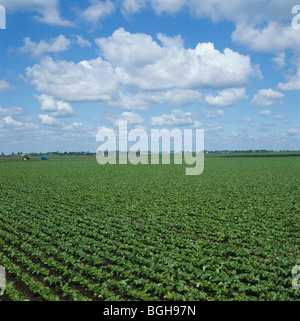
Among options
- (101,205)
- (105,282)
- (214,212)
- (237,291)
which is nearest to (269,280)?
(237,291)

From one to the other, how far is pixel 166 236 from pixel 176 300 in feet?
16.7

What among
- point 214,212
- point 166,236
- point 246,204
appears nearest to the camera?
point 166,236

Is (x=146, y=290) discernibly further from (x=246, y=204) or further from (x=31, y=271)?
(x=246, y=204)

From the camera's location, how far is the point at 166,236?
40.0 feet

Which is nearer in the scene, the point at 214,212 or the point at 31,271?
the point at 31,271

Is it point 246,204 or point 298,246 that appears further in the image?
point 246,204

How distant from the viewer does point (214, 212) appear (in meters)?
16.8

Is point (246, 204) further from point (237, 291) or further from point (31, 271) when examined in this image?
point (31, 271)

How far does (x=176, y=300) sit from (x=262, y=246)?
5.34 m
